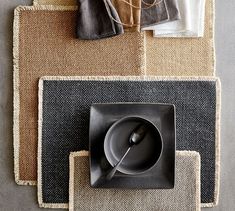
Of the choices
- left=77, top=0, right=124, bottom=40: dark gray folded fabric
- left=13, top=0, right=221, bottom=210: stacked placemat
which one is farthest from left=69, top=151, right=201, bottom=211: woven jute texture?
left=77, top=0, right=124, bottom=40: dark gray folded fabric

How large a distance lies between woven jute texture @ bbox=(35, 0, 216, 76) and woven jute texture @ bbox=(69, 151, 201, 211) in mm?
180

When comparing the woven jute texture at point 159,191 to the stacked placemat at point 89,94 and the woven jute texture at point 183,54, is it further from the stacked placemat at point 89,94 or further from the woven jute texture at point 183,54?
the woven jute texture at point 183,54

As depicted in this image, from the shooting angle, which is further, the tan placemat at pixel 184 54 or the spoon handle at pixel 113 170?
the tan placemat at pixel 184 54

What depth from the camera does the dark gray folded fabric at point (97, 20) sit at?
2.57ft

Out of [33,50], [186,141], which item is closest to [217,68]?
[186,141]

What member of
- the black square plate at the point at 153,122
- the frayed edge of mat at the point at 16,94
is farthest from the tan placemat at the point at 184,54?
the frayed edge of mat at the point at 16,94

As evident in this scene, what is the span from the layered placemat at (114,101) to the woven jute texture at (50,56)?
2 centimetres

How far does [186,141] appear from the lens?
81 centimetres

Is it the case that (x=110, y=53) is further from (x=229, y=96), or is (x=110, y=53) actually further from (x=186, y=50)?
(x=229, y=96)

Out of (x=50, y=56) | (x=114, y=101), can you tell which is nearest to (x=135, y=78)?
(x=114, y=101)

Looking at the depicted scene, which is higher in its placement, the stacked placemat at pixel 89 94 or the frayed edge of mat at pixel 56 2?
the frayed edge of mat at pixel 56 2

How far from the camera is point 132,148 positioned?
749 mm

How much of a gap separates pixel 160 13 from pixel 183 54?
11cm

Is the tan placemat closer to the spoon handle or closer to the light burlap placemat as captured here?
the light burlap placemat
